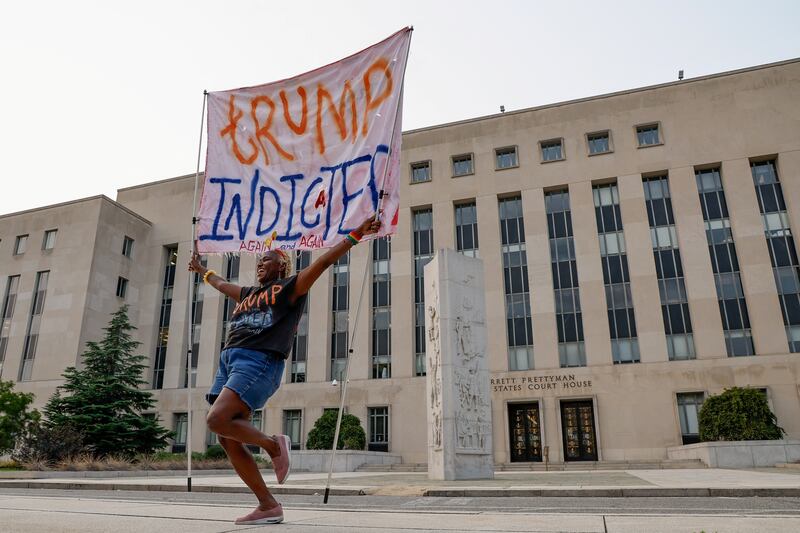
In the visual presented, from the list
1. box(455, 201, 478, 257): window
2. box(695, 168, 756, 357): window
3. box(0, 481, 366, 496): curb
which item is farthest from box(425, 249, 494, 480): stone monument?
box(695, 168, 756, 357): window

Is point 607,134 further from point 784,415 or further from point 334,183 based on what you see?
point 334,183

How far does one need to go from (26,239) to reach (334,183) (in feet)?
147

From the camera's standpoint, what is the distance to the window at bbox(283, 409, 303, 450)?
1410 inches

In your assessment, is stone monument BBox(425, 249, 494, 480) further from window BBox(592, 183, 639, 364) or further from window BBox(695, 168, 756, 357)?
window BBox(695, 168, 756, 357)

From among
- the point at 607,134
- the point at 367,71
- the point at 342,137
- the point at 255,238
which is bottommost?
the point at 255,238

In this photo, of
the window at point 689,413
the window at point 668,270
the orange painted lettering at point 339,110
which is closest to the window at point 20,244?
the window at point 668,270

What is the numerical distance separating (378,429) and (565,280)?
47.6ft

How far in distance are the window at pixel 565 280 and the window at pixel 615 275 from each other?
1.69 metres

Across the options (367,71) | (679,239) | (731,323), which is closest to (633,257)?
(679,239)

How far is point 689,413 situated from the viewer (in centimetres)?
2955

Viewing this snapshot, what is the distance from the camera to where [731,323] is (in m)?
30.8

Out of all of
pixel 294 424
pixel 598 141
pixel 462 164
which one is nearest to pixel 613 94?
pixel 598 141

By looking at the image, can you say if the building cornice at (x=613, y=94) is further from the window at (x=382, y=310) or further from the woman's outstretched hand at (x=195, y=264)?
the woman's outstretched hand at (x=195, y=264)

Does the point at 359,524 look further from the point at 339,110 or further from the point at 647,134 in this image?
the point at 647,134
